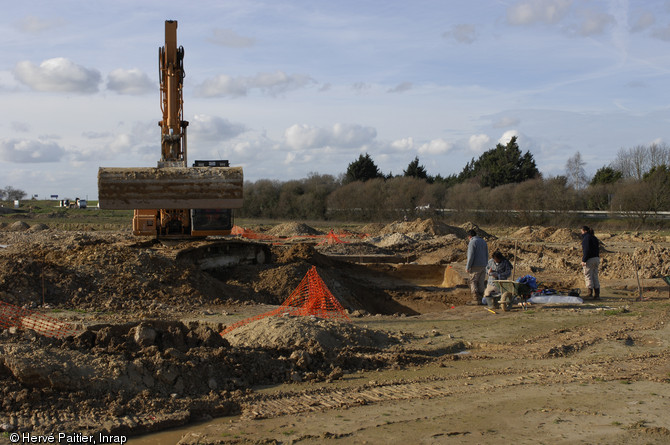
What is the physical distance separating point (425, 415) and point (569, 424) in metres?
1.37

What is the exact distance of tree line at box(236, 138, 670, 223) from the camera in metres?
45.5

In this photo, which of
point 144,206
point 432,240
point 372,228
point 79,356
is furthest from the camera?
point 372,228

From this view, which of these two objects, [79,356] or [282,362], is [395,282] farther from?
[79,356]

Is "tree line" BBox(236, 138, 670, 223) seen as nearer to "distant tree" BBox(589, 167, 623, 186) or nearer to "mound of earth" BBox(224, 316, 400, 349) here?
"distant tree" BBox(589, 167, 623, 186)

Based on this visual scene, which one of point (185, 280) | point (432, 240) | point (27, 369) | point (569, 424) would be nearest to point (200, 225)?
point (185, 280)

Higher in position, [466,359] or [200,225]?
[200,225]

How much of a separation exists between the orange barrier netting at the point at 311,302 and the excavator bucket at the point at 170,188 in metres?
2.71

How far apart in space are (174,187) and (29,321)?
6.25 metres

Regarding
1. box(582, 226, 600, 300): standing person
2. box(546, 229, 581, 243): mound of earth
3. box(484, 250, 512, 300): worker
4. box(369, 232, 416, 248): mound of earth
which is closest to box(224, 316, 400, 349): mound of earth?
box(484, 250, 512, 300): worker

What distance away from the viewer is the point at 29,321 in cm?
1043

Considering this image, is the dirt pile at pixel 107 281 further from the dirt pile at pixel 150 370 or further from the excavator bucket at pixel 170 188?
the dirt pile at pixel 150 370

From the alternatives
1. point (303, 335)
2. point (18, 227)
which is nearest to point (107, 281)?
point (303, 335)

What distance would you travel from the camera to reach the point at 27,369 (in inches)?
253

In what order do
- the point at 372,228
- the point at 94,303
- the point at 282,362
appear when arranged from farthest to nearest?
the point at 372,228
the point at 94,303
the point at 282,362
